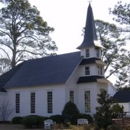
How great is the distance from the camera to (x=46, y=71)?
4072cm

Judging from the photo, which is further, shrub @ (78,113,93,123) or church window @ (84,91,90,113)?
church window @ (84,91,90,113)

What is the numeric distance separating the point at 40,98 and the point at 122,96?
2520cm

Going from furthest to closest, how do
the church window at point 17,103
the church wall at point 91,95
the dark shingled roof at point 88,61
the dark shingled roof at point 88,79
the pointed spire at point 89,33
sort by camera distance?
the church window at point 17,103 → the pointed spire at point 89,33 → the dark shingled roof at point 88,61 → the dark shingled roof at point 88,79 → the church wall at point 91,95

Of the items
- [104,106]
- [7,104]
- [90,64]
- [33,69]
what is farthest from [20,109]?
[104,106]

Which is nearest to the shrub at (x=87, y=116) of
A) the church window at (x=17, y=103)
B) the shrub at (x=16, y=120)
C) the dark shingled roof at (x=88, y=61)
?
the dark shingled roof at (x=88, y=61)

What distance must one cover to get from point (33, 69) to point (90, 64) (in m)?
8.69

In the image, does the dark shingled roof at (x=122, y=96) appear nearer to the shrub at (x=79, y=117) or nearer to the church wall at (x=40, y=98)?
the church wall at (x=40, y=98)

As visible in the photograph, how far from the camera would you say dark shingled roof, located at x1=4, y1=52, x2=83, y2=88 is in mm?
38125

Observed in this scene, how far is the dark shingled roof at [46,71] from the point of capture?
38.1 metres

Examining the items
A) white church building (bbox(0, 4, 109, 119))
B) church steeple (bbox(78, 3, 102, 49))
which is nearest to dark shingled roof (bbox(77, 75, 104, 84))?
white church building (bbox(0, 4, 109, 119))

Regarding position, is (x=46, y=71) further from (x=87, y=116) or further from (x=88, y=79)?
(x=87, y=116)

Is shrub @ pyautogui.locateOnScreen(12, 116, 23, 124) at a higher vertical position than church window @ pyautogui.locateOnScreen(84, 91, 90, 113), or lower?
lower

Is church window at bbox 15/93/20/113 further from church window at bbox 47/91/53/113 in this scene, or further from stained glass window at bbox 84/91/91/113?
stained glass window at bbox 84/91/91/113

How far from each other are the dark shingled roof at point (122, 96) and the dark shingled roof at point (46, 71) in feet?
67.9
